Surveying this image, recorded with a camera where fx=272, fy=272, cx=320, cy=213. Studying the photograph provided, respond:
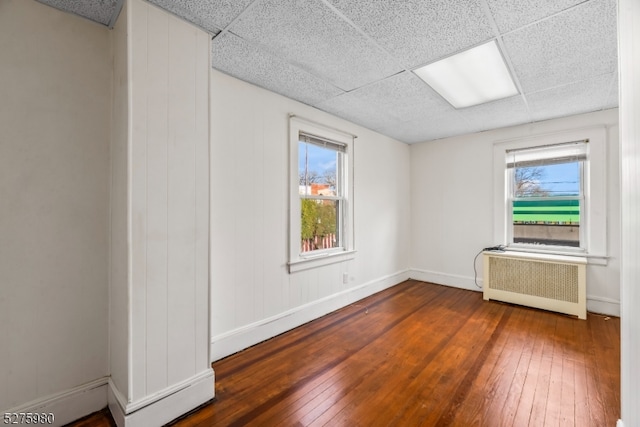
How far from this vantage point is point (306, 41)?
196 cm

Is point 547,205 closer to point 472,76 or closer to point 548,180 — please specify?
point 548,180

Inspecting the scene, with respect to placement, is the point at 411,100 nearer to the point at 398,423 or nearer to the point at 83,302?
the point at 398,423

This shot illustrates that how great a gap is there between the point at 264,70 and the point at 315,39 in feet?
1.99

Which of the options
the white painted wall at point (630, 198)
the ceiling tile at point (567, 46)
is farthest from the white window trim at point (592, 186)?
the white painted wall at point (630, 198)

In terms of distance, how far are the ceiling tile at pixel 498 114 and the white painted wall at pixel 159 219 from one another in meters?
3.05

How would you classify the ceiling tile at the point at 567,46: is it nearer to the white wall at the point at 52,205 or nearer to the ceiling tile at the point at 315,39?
the ceiling tile at the point at 315,39

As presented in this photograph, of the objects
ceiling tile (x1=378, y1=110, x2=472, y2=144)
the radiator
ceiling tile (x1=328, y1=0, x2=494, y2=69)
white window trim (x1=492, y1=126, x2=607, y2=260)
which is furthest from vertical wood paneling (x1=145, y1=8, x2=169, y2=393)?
white window trim (x1=492, y1=126, x2=607, y2=260)

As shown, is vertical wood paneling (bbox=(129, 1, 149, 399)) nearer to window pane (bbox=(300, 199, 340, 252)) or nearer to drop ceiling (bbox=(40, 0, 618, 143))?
drop ceiling (bbox=(40, 0, 618, 143))

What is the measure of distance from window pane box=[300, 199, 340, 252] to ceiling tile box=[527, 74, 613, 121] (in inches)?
98.7

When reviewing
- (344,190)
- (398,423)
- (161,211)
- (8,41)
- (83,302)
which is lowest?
(398,423)

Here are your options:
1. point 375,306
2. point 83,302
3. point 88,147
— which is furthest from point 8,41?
point 375,306

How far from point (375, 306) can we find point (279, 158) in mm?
2269

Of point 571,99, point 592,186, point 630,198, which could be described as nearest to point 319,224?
point 630,198

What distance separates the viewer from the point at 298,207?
298cm
